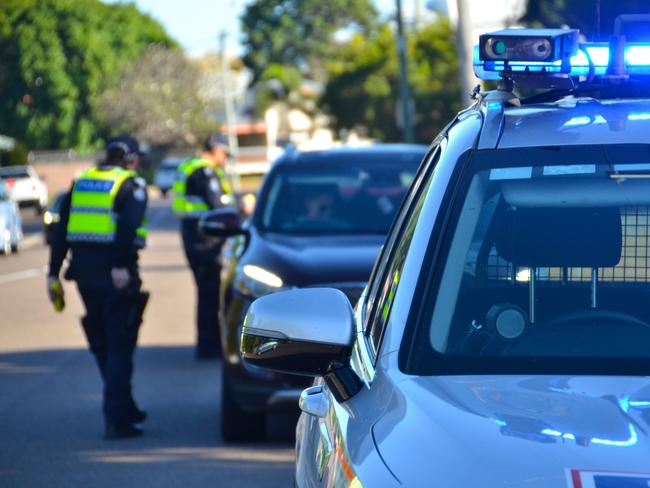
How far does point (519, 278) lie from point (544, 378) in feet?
1.61

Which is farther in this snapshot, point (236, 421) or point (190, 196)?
point (190, 196)

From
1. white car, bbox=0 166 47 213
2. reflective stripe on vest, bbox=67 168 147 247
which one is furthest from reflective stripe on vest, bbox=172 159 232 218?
white car, bbox=0 166 47 213

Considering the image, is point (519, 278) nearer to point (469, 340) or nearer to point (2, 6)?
point (469, 340)

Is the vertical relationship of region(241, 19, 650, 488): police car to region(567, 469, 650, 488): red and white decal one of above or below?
above

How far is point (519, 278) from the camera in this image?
3.53 meters

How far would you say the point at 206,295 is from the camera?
488 inches

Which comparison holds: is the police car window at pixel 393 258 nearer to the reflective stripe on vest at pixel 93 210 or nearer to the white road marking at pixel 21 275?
the reflective stripe on vest at pixel 93 210

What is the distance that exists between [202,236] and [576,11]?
35.6ft

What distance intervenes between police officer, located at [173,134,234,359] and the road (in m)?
0.27

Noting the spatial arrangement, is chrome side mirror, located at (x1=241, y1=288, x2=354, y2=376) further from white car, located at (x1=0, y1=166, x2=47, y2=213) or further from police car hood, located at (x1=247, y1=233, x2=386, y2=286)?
white car, located at (x1=0, y1=166, x2=47, y2=213)

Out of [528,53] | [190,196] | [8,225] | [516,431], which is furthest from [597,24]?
[8,225]

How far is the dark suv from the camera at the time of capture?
808 cm

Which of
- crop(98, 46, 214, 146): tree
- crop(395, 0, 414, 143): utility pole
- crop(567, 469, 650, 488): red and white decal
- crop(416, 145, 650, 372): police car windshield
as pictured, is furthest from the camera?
crop(98, 46, 214, 146): tree

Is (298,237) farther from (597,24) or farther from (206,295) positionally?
(597,24)
